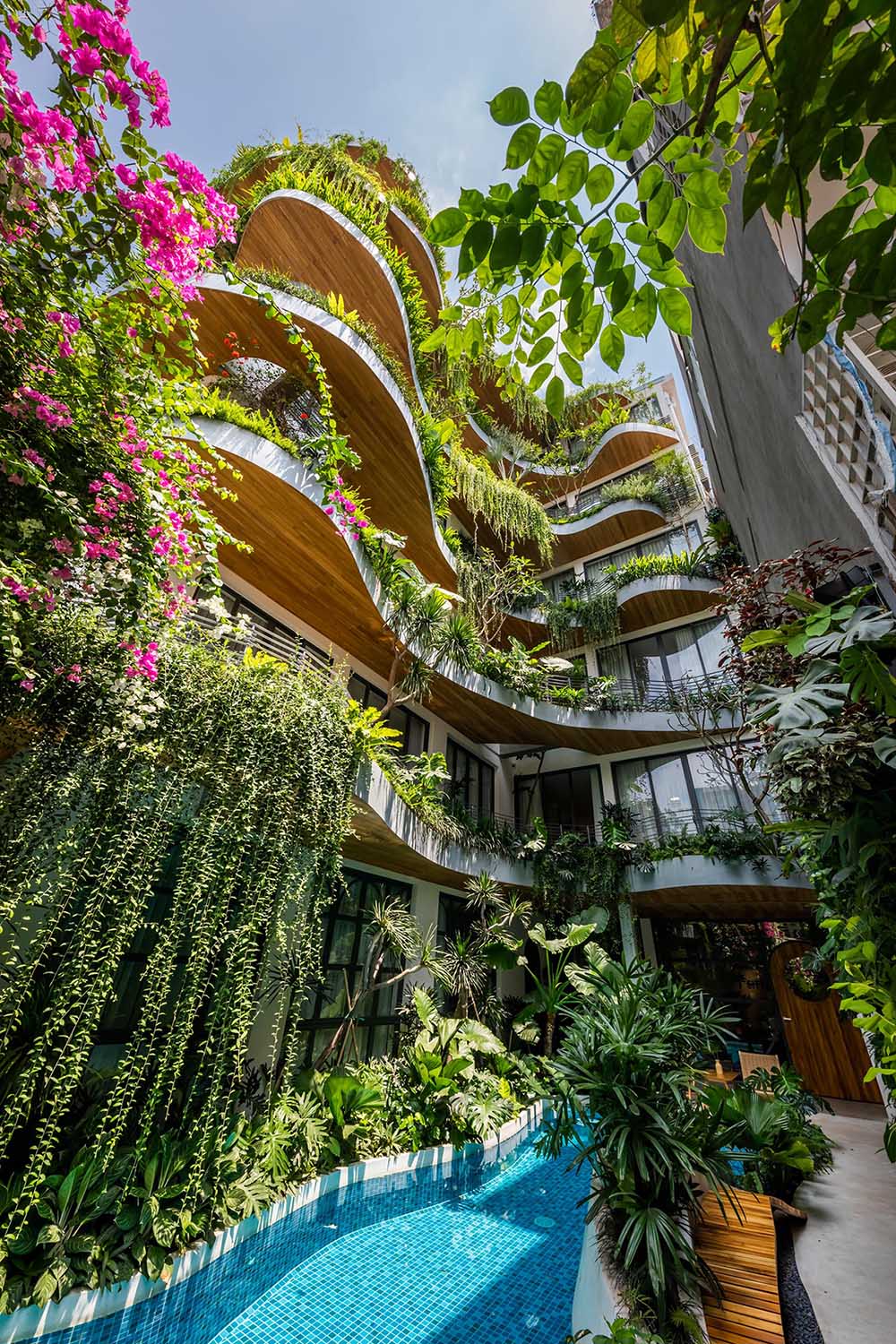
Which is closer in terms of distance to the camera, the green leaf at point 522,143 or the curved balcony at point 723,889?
the green leaf at point 522,143

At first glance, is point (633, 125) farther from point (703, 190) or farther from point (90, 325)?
point (90, 325)

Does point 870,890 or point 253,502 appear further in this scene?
point 253,502

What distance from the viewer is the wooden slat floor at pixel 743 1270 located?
123 inches

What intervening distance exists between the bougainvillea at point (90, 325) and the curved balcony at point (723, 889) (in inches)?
429

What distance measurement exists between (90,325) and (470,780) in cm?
1249

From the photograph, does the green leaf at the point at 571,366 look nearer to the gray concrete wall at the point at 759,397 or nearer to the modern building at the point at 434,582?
the gray concrete wall at the point at 759,397

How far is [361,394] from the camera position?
31.7 ft

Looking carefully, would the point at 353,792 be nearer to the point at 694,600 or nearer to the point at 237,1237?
the point at 237,1237

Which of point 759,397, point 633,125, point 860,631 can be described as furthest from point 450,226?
point 759,397

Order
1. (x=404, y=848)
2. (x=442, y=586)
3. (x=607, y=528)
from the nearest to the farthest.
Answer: (x=404, y=848)
(x=442, y=586)
(x=607, y=528)

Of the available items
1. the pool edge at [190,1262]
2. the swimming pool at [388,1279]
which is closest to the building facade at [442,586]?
the pool edge at [190,1262]

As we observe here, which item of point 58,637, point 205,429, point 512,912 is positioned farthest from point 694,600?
point 58,637

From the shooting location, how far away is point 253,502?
762cm

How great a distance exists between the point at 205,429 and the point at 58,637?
4.08 m
